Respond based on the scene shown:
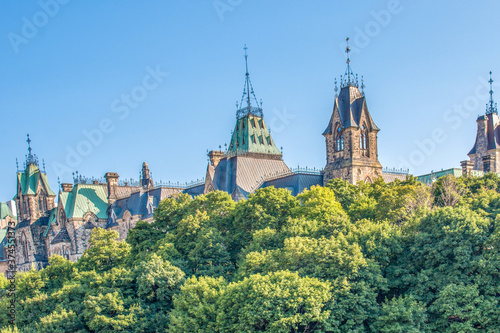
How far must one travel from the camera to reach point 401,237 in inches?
1908

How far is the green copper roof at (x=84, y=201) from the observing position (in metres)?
Result: 107

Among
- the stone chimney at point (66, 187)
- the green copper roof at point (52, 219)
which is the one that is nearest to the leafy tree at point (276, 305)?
the green copper roof at point (52, 219)

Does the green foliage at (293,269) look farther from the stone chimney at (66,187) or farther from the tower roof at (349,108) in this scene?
the stone chimney at (66,187)

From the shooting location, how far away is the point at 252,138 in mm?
100938

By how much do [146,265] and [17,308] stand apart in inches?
590

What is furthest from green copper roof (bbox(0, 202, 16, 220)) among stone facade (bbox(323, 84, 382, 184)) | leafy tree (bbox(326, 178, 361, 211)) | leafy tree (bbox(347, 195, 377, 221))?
leafy tree (bbox(347, 195, 377, 221))

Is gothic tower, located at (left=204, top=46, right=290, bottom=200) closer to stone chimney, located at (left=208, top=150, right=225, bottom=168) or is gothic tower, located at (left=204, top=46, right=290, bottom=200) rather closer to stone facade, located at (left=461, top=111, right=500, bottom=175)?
stone chimney, located at (left=208, top=150, right=225, bottom=168)

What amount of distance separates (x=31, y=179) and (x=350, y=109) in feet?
218

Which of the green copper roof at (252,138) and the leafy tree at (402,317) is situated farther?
the green copper roof at (252,138)

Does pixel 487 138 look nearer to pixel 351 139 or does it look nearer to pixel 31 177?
pixel 351 139

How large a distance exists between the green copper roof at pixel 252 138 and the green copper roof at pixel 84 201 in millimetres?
25836

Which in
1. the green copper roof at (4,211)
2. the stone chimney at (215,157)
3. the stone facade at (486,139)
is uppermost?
the stone facade at (486,139)

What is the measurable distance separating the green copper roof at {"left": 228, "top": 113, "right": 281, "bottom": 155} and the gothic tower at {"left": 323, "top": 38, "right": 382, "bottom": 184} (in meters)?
21.6

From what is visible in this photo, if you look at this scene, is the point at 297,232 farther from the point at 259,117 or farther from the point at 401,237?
the point at 259,117
